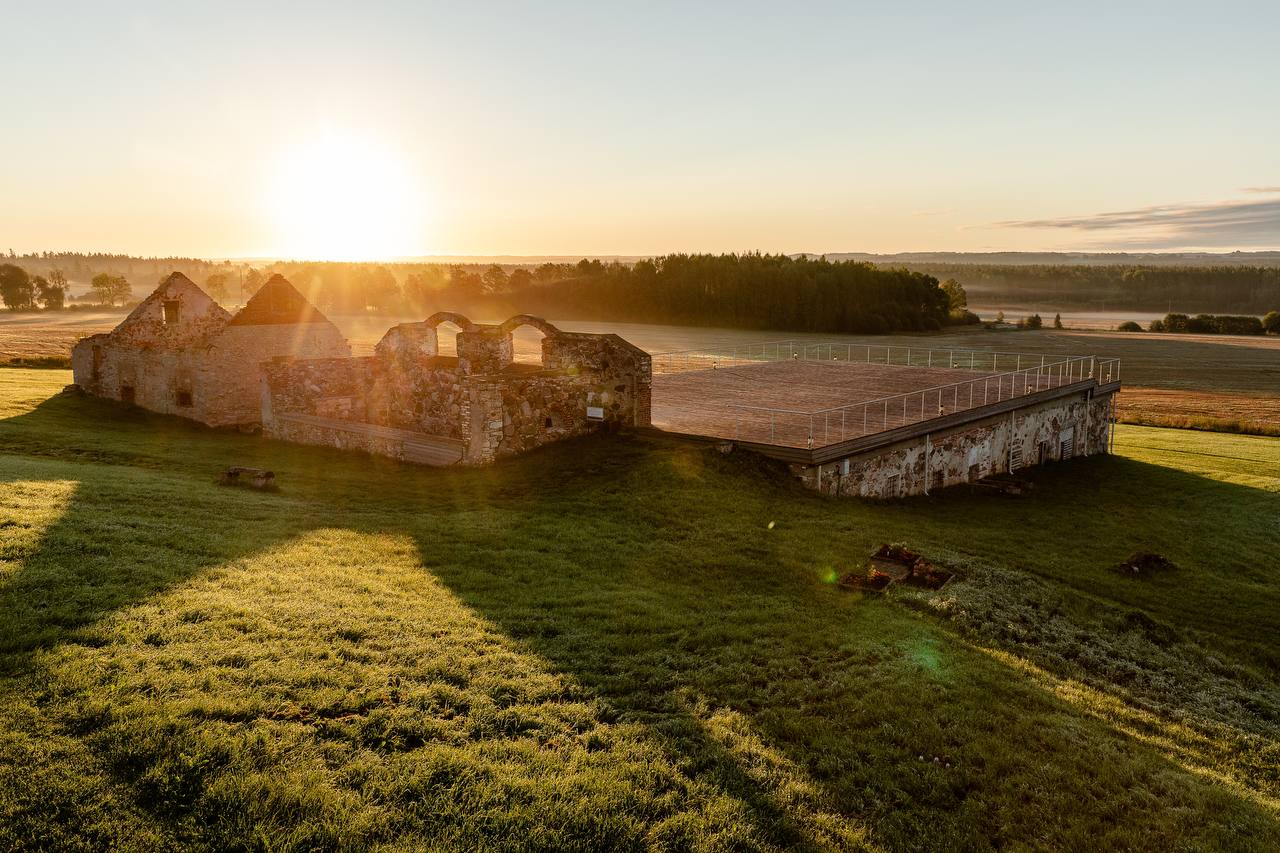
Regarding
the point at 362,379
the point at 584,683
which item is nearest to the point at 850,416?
the point at 362,379

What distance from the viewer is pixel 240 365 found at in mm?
29812

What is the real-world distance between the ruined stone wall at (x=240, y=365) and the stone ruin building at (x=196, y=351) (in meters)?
0.03

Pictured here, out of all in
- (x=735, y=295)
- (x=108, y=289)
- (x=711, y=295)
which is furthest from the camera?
(x=108, y=289)

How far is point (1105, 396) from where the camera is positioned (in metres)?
35.8

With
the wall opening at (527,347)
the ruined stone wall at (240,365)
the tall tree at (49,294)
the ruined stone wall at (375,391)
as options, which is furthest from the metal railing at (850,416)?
the tall tree at (49,294)

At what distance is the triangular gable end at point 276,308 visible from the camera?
30844 millimetres

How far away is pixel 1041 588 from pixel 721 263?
97.3 m

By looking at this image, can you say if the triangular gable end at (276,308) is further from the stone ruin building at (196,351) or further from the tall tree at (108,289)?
the tall tree at (108,289)

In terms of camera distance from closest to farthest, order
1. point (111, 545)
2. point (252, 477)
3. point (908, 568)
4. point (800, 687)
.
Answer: point (800, 687)
point (111, 545)
point (908, 568)
point (252, 477)

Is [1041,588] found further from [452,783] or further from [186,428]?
[186,428]

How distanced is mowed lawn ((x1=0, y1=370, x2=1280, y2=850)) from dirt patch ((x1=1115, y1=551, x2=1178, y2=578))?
0.34 meters

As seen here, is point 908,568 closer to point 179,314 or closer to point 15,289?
point 179,314

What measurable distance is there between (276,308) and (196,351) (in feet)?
12.0

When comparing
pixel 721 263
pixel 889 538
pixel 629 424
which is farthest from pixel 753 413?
pixel 721 263
